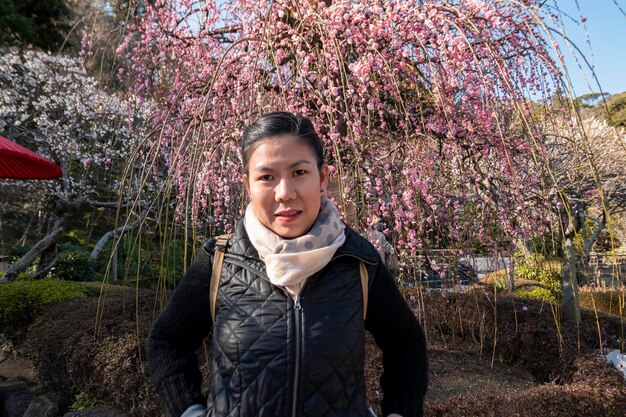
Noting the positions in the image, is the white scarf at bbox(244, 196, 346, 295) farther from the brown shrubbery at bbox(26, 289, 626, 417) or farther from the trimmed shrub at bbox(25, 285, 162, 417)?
the trimmed shrub at bbox(25, 285, 162, 417)

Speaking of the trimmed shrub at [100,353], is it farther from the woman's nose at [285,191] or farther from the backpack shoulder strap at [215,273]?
the woman's nose at [285,191]

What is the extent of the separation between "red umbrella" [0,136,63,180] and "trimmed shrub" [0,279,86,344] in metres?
1.25

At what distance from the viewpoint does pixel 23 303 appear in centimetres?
462

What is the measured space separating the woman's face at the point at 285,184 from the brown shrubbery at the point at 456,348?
3.92 ft

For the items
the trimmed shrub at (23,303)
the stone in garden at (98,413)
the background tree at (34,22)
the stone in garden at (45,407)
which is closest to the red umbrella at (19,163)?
the trimmed shrub at (23,303)

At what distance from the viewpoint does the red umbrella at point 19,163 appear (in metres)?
3.93

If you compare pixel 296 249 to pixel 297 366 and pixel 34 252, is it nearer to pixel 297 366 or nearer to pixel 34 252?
pixel 297 366

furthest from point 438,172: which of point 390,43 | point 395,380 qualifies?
point 395,380

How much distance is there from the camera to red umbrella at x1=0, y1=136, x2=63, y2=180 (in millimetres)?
3930

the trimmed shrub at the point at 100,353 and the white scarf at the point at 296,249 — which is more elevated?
the white scarf at the point at 296,249

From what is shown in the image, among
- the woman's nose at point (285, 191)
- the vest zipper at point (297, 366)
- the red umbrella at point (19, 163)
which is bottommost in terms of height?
the vest zipper at point (297, 366)

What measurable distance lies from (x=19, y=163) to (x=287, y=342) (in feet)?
→ 13.7

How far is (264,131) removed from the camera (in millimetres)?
1136

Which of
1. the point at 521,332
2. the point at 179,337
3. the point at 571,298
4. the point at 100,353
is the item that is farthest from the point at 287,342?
the point at 571,298
